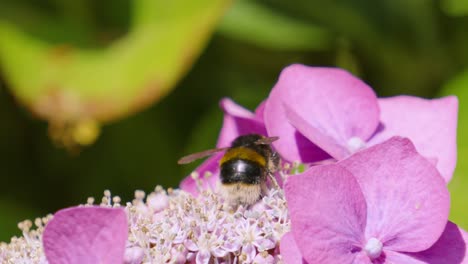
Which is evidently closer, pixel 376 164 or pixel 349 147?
pixel 376 164

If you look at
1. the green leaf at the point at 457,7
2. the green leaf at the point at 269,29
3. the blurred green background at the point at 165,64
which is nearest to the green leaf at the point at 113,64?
the blurred green background at the point at 165,64

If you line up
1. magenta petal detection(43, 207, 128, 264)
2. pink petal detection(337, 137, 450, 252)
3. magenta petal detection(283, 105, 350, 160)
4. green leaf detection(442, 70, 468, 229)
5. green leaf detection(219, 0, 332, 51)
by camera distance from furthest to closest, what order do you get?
green leaf detection(219, 0, 332, 51)
green leaf detection(442, 70, 468, 229)
magenta petal detection(283, 105, 350, 160)
pink petal detection(337, 137, 450, 252)
magenta petal detection(43, 207, 128, 264)

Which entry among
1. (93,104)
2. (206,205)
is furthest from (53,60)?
(206,205)

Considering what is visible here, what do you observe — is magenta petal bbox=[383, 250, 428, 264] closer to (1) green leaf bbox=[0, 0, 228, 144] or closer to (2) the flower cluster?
(2) the flower cluster

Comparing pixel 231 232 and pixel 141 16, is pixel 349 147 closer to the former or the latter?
pixel 231 232

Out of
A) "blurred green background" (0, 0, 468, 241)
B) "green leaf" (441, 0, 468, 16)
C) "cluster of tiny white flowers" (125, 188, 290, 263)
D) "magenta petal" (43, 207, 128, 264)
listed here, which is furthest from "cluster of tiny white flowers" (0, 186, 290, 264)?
"blurred green background" (0, 0, 468, 241)

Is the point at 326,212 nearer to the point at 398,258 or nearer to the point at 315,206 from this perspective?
the point at 315,206

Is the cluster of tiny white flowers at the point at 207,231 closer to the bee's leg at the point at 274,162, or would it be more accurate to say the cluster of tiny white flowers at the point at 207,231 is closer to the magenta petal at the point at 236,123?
the bee's leg at the point at 274,162
